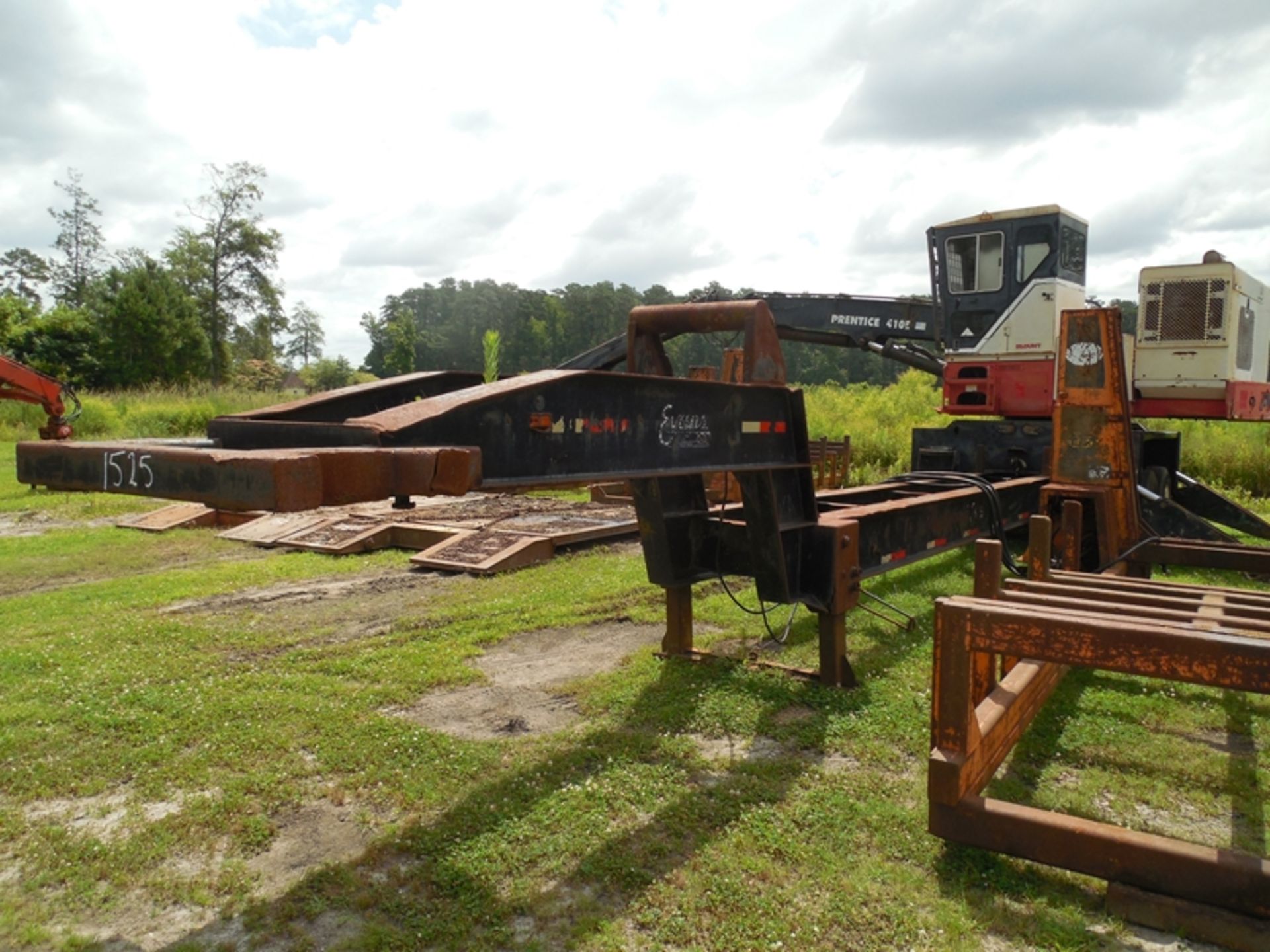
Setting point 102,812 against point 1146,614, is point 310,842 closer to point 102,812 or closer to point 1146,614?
point 102,812

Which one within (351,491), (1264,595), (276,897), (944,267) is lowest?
(276,897)

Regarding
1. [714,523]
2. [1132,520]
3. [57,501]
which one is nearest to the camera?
[714,523]

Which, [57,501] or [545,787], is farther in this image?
[57,501]

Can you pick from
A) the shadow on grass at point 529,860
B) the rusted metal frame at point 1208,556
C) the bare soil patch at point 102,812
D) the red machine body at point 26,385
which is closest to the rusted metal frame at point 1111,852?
the shadow on grass at point 529,860

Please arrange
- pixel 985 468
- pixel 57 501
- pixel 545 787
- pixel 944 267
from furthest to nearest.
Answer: pixel 57 501, pixel 944 267, pixel 985 468, pixel 545 787

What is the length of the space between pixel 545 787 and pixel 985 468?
703cm

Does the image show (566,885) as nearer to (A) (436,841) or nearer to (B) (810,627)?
(A) (436,841)

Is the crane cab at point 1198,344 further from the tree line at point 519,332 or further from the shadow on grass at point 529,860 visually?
the tree line at point 519,332

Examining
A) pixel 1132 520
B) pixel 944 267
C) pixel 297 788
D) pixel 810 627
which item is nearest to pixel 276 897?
pixel 297 788

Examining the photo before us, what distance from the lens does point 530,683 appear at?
5.18 m

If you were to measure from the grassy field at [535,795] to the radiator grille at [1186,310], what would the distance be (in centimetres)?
453

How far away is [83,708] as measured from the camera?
4.67 meters

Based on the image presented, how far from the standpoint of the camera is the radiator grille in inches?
324

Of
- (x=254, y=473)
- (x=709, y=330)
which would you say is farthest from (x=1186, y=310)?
(x=254, y=473)
